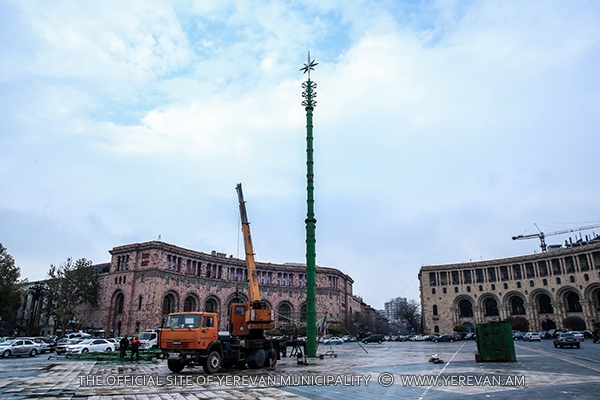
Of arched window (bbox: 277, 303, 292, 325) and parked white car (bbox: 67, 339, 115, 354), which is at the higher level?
arched window (bbox: 277, 303, 292, 325)

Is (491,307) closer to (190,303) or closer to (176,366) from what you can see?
(190,303)

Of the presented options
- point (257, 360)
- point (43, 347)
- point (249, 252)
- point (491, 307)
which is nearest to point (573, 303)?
point (491, 307)

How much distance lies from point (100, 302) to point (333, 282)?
145 feet

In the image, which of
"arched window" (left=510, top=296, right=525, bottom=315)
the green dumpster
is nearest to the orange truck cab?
the green dumpster

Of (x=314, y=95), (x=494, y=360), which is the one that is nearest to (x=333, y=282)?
(x=314, y=95)

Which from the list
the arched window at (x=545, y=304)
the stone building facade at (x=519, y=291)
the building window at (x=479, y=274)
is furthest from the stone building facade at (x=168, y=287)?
the arched window at (x=545, y=304)

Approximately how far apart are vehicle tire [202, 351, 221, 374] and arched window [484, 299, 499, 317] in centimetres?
7717

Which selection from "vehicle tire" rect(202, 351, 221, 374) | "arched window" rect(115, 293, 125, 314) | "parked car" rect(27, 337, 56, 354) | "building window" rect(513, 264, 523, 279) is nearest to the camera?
"vehicle tire" rect(202, 351, 221, 374)

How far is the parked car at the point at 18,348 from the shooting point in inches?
1080

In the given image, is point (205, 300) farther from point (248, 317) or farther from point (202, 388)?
point (202, 388)

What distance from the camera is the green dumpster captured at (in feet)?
65.8

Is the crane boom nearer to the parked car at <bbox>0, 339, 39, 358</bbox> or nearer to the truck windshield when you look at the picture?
the truck windshield

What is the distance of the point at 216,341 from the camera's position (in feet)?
55.9

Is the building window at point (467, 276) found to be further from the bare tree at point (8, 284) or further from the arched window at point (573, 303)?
the bare tree at point (8, 284)
